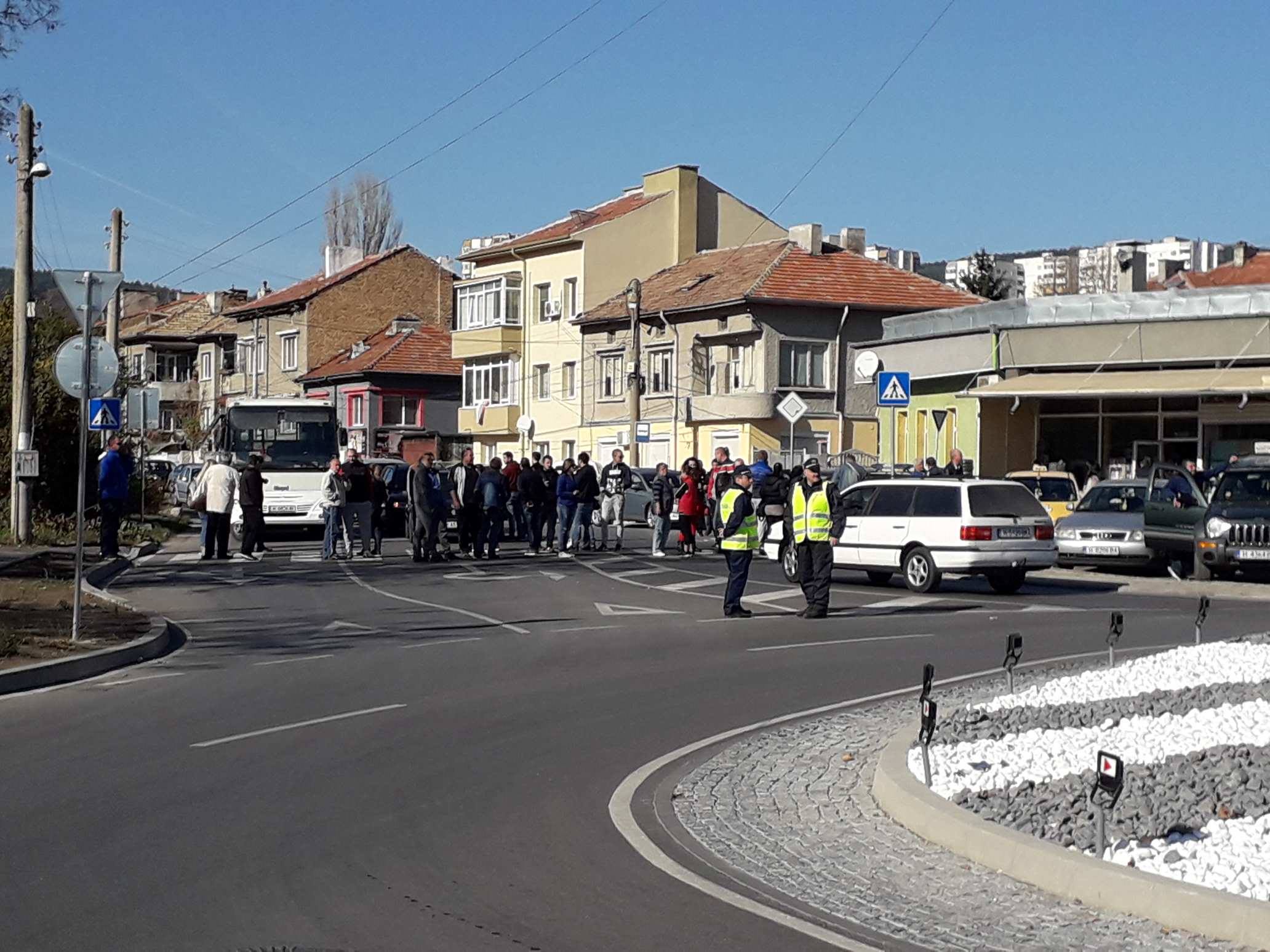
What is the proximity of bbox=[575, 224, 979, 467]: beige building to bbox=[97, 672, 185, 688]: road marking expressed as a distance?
122 feet

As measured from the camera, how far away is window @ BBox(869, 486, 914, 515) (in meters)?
22.8

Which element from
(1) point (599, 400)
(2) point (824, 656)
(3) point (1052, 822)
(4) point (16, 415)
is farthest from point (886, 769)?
(1) point (599, 400)

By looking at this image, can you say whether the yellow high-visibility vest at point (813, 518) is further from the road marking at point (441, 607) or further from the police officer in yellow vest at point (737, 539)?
the road marking at point (441, 607)

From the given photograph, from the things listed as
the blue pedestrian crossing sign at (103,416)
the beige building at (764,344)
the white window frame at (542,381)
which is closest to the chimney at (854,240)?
the beige building at (764,344)

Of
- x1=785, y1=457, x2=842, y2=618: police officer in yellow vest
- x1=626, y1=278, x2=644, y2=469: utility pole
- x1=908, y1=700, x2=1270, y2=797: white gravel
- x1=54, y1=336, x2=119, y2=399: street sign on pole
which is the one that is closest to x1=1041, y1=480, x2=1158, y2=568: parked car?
x1=785, y1=457, x2=842, y2=618: police officer in yellow vest

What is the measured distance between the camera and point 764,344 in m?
52.4

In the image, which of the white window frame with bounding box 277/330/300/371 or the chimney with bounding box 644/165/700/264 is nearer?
the chimney with bounding box 644/165/700/264

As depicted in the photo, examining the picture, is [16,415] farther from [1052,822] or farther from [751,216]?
[751,216]

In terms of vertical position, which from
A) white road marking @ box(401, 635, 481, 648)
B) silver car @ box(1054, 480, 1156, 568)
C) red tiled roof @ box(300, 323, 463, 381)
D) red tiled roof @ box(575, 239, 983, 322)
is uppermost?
red tiled roof @ box(575, 239, 983, 322)

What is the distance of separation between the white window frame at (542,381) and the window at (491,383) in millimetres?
1186

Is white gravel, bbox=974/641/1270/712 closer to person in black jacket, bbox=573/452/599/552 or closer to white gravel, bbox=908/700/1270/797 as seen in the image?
white gravel, bbox=908/700/1270/797

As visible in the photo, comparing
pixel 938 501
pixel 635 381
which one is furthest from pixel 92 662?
pixel 635 381

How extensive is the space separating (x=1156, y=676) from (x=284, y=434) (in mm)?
26440

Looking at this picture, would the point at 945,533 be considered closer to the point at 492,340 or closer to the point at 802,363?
the point at 802,363
